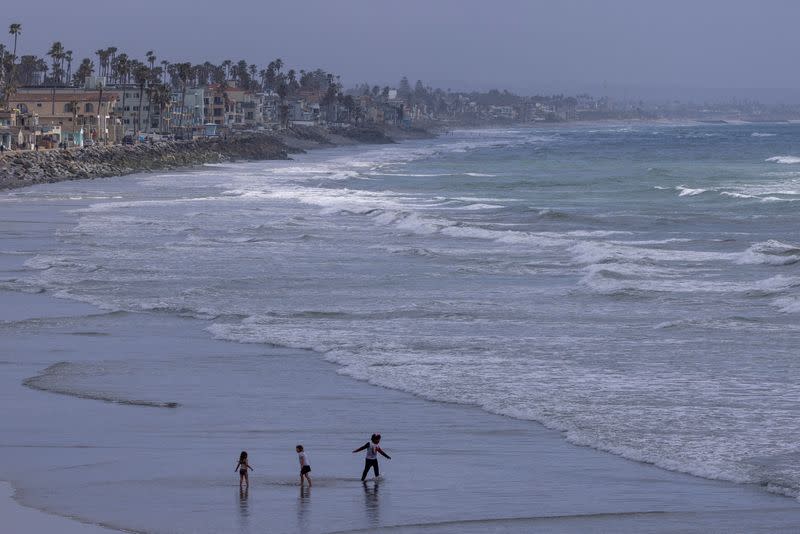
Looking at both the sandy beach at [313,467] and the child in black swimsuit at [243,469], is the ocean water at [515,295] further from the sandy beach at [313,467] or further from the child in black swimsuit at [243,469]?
the child in black swimsuit at [243,469]

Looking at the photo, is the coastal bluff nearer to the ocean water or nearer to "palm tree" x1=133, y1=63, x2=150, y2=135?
"palm tree" x1=133, y1=63, x2=150, y2=135

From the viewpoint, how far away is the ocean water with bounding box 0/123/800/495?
1769 centimetres

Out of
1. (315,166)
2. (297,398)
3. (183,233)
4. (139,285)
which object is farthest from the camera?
(315,166)

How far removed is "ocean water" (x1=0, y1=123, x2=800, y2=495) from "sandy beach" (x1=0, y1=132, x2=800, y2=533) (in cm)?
51

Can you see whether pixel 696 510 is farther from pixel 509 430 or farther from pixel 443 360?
pixel 443 360

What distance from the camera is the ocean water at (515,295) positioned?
1769cm

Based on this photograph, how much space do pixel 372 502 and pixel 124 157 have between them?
8413 centimetres

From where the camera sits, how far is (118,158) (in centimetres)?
9344

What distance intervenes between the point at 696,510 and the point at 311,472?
166 inches

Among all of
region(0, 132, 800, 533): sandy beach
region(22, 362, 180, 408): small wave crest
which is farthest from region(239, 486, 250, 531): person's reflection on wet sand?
region(22, 362, 180, 408): small wave crest

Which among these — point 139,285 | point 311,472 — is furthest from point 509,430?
point 139,285

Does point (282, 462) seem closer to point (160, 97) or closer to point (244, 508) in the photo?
point (244, 508)

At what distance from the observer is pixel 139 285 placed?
30.2m

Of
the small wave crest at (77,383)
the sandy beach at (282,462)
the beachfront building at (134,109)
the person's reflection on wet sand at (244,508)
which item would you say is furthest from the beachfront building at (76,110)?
the person's reflection on wet sand at (244,508)
